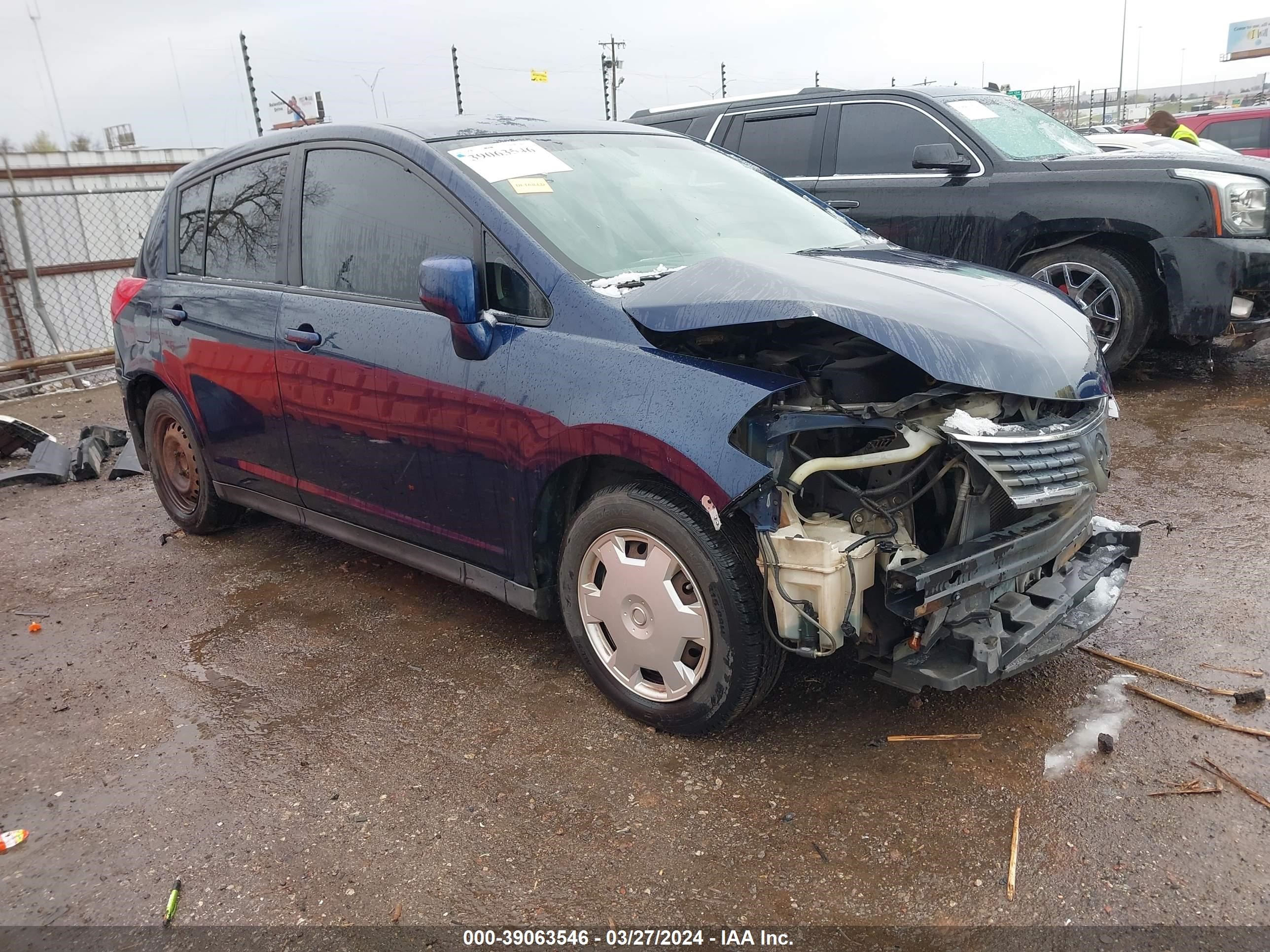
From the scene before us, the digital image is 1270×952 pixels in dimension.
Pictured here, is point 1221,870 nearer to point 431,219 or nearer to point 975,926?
point 975,926

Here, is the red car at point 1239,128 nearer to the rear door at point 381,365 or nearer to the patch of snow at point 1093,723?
the patch of snow at point 1093,723

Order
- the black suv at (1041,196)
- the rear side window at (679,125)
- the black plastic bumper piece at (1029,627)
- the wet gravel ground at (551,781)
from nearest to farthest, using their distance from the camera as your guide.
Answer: the wet gravel ground at (551,781) < the black plastic bumper piece at (1029,627) < the black suv at (1041,196) < the rear side window at (679,125)

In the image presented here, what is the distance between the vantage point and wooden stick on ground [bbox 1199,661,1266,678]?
304 centimetres

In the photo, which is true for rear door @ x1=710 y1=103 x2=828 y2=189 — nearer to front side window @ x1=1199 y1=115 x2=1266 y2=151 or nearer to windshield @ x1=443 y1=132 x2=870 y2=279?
windshield @ x1=443 y1=132 x2=870 y2=279

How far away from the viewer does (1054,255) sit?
6387mm

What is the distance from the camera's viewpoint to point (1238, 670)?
3070 millimetres

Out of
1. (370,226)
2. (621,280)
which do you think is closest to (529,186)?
(621,280)

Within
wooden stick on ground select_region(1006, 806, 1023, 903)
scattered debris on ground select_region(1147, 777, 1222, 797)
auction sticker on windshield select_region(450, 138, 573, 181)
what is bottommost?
scattered debris on ground select_region(1147, 777, 1222, 797)

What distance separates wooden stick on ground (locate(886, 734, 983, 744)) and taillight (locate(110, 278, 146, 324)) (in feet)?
13.4

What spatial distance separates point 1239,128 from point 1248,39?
5636 cm

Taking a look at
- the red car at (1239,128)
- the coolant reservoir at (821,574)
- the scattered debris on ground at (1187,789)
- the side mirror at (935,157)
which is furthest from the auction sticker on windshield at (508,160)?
the red car at (1239,128)

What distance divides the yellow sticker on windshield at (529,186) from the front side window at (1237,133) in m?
16.2

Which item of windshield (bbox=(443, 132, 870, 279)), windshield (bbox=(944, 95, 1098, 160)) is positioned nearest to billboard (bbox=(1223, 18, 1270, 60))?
windshield (bbox=(944, 95, 1098, 160))

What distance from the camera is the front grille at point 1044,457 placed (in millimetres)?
2432
